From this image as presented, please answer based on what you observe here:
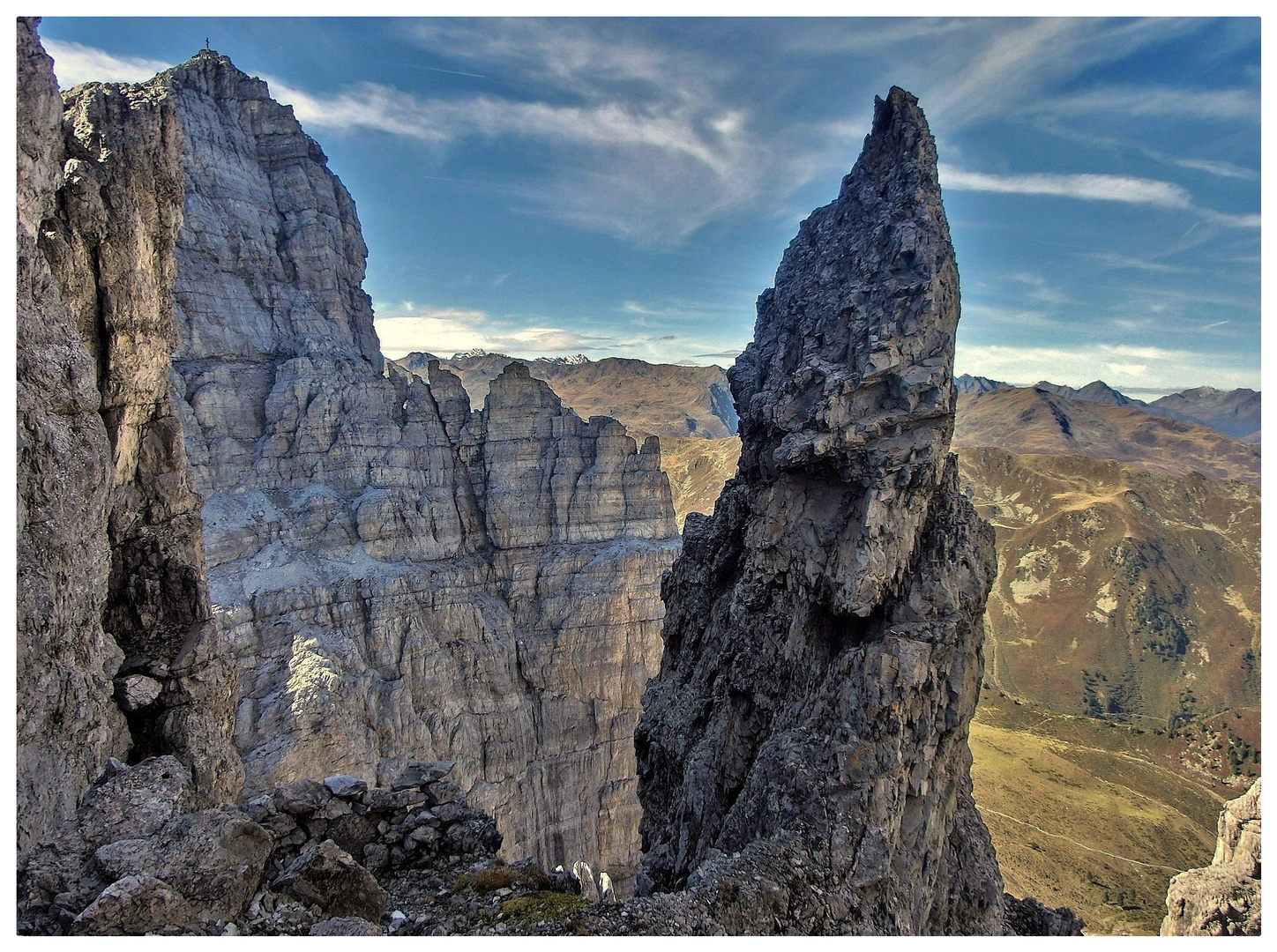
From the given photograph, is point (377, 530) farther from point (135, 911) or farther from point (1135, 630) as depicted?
point (1135, 630)

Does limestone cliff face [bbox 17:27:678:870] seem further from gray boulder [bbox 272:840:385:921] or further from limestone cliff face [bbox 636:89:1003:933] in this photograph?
gray boulder [bbox 272:840:385:921]

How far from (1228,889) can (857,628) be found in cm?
1390

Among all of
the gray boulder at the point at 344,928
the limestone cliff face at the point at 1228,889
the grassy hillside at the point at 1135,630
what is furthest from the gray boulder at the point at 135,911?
the grassy hillside at the point at 1135,630

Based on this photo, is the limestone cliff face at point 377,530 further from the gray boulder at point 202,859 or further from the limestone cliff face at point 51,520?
the gray boulder at point 202,859

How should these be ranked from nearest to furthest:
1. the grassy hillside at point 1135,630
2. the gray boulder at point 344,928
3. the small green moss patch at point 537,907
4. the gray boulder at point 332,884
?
the gray boulder at point 344,928, the gray boulder at point 332,884, the small green moss patch at point 537,907, the grassy hillside at point 1135,630

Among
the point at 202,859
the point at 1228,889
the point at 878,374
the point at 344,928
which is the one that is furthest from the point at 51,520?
the point at 1228,889

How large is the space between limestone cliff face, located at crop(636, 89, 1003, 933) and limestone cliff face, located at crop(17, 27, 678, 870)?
135ft

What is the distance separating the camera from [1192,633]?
16362 cm

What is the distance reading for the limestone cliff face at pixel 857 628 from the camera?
1633cm

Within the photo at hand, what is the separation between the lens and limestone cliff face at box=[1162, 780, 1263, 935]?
19.7 meters

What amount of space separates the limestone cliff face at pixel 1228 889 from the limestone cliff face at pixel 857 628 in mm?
6214

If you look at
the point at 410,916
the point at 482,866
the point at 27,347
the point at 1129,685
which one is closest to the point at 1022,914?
the point at 482,866

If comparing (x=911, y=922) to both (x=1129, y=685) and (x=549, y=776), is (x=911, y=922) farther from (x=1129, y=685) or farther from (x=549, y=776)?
(x=1129, y=685)

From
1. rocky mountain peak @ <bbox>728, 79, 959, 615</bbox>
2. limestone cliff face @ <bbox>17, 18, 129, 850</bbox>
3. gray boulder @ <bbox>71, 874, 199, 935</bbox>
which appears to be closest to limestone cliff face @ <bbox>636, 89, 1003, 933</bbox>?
rocky mountain peak @ <bbox>728, 79, 959, 615</bbox>
